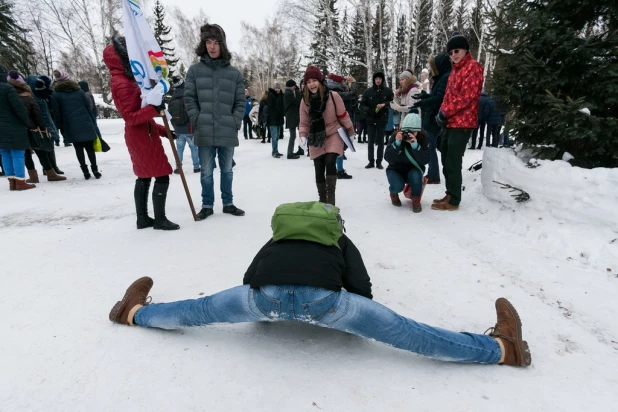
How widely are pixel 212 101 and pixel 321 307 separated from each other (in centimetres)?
344

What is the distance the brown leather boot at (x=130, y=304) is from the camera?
2240 mm

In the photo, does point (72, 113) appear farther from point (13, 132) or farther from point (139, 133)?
point (139, 133)

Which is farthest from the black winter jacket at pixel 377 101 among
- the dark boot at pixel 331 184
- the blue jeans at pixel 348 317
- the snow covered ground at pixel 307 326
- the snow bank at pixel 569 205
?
the blue jeans at pixel 348 317

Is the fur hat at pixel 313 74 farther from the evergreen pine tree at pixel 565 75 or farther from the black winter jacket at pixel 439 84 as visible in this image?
the evergreen pine tree at pixel 565 75

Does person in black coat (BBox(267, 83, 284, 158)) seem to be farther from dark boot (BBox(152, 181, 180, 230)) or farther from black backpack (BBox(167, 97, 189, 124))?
dark boot (BBox(152, 181, 180, 230))

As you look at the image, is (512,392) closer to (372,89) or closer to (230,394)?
(230,394)

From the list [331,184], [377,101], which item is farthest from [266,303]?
[377,101]

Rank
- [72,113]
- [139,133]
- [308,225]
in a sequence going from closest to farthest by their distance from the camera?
[308,225]
[139,133]
[72,113]

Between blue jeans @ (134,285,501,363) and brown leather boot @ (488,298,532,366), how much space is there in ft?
0.24

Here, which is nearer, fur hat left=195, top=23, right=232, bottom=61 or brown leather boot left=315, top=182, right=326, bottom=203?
fur hat left=195, top=23, right=232, bottom=61

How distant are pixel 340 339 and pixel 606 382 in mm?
1393

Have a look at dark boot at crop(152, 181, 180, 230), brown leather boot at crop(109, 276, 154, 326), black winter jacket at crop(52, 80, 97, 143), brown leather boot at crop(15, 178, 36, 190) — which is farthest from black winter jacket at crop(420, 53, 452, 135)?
brown leather boot at crop(15, 178, 36, 190)

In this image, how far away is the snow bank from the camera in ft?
10.1

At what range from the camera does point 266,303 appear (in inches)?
70.5
